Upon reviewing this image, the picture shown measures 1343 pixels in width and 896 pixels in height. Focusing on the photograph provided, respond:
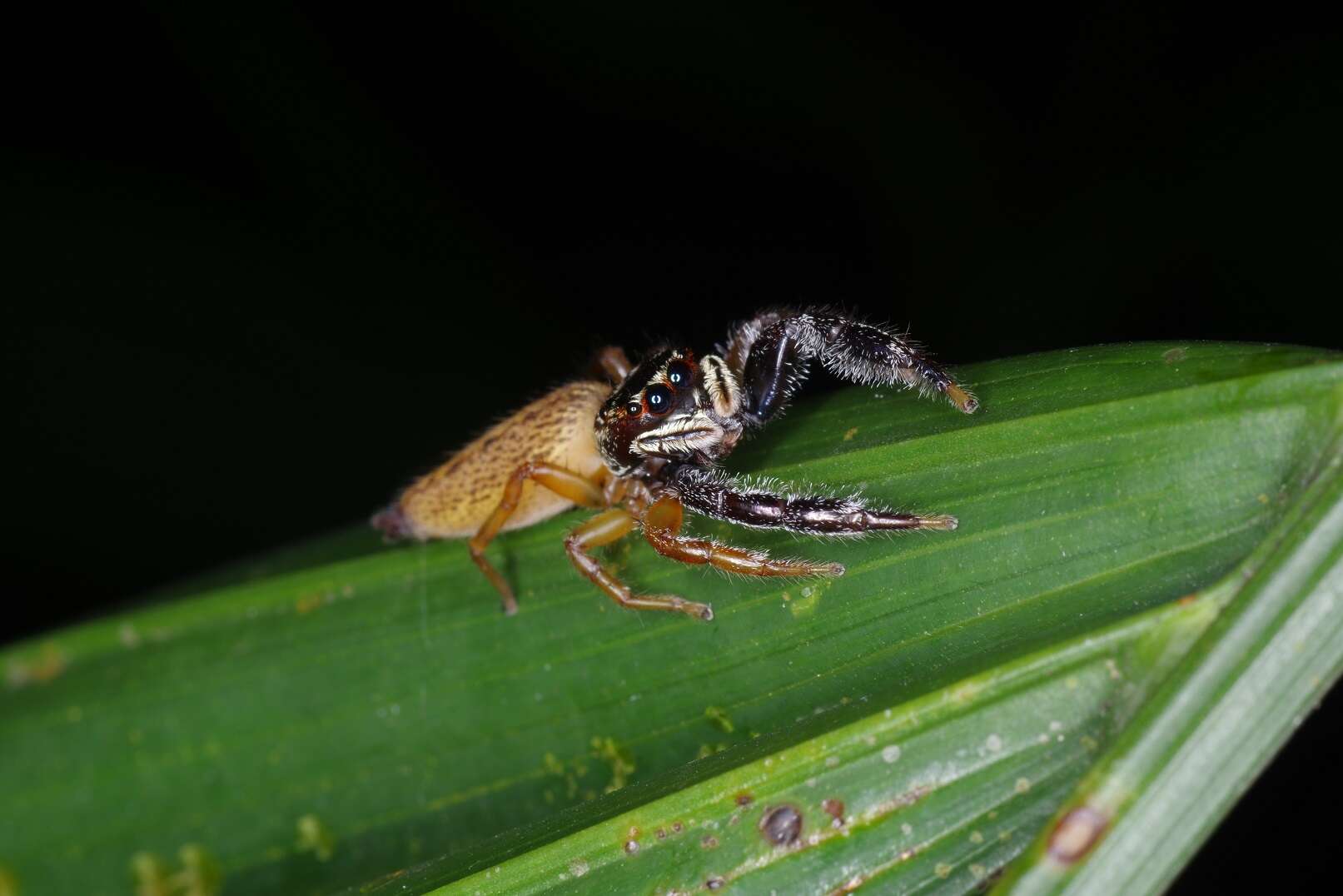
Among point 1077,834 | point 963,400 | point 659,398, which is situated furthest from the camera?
point 659,398

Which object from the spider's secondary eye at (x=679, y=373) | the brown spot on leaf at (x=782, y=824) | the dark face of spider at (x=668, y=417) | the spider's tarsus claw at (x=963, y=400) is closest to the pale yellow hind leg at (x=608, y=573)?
the dark face of spider at (x=668, y=417)

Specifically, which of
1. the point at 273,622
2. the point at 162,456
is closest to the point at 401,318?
the point at 162,456

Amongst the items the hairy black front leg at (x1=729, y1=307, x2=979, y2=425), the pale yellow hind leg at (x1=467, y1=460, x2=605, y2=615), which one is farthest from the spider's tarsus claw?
the pale yellow hind leg at (x1=467, y1=460, x2=605, y2=615)

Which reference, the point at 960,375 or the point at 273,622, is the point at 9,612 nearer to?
the point at 273,622

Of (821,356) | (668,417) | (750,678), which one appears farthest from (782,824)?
(668,417)

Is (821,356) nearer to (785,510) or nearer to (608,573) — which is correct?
(785,510)

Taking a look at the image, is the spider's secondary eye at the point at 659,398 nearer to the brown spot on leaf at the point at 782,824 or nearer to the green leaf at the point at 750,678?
the green leaf at the point at 750,678
